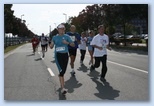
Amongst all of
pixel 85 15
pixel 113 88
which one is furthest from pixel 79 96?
pixel 85 15

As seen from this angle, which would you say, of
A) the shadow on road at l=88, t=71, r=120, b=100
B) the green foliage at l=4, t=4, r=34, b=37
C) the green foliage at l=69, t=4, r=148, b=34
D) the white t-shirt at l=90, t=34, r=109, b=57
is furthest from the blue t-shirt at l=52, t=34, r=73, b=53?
the green foliage at l=69, t=4, r=148, b=34

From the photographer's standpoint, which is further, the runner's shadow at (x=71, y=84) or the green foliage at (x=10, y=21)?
the green foliage at (x=10, y=21)

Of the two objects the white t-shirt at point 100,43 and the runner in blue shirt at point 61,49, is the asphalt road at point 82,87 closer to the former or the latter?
the runner in blue shirt at point 61,49

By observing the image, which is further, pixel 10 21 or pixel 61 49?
pixel 10 21

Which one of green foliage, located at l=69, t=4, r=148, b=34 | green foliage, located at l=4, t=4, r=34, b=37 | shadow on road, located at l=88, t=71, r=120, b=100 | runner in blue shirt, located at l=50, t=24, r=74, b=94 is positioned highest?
green foliage, located at l=69, t=4, r=148, b=34

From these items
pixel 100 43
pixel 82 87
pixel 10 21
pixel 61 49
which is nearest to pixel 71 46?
pixel 61 49

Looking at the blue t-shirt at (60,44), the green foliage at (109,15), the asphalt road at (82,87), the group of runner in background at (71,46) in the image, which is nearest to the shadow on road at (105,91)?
the asphalt road at (82,87)

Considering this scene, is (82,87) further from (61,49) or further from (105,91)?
(61,49)

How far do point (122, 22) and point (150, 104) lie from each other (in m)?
33.8

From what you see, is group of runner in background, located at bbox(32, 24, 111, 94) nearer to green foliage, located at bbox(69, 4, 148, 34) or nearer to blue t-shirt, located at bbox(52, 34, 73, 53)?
blue t-shirt, located at bbox(52, 34, 73, 53)

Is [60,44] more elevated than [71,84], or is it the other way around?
[60,44]

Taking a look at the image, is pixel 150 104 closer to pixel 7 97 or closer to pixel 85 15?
pixel 7 97

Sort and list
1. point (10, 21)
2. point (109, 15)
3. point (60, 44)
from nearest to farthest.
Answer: point (60, 44)
point (10, 21)
point (109, 15)

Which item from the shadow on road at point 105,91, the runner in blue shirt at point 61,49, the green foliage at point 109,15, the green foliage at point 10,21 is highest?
the green foliage at point 109,15
